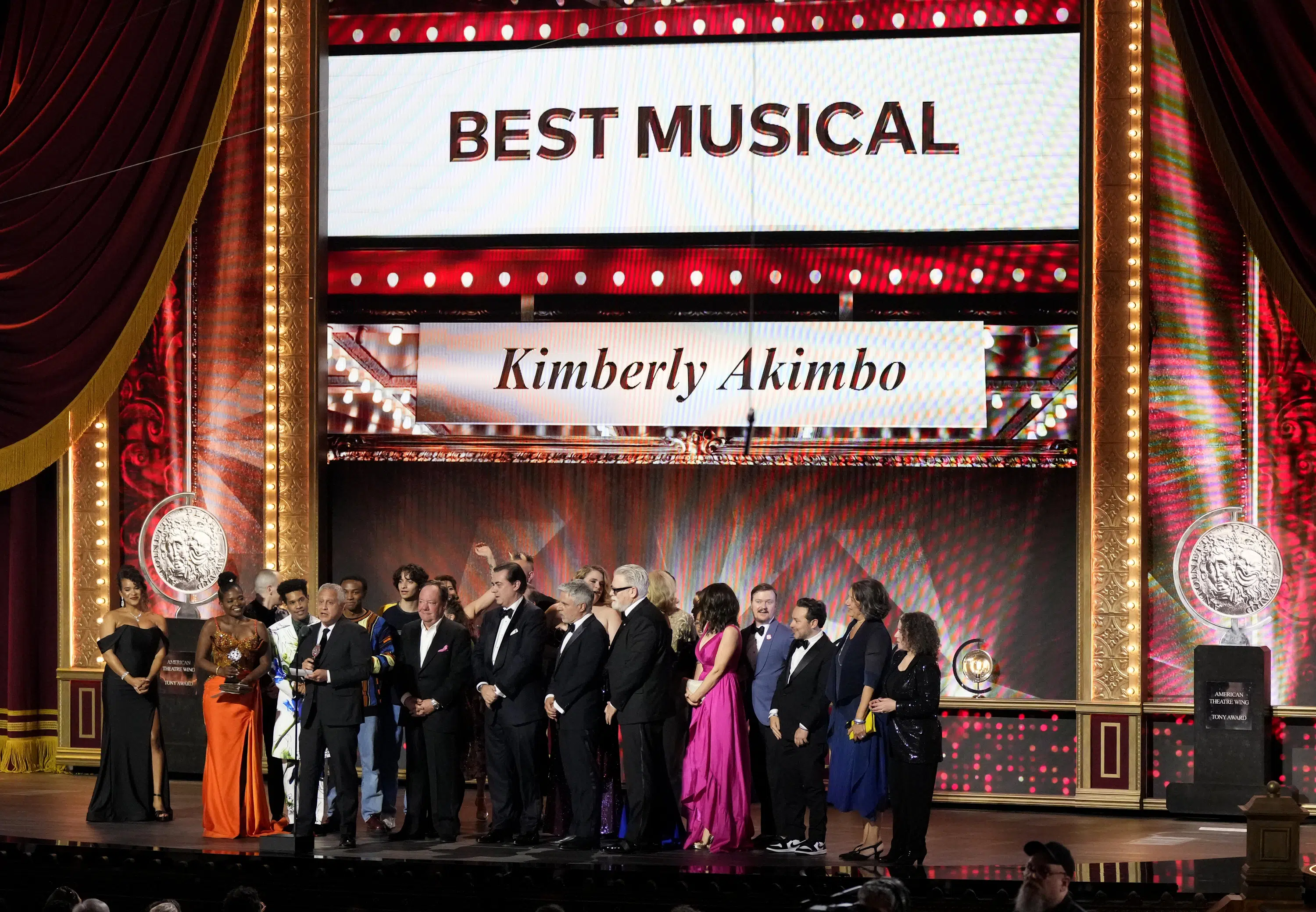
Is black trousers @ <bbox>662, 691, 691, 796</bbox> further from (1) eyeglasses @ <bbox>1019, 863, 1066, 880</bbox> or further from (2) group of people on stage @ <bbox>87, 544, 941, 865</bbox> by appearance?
(1) eyeglasses @ <bbox>1019, 863, 1066, 880</bbox>

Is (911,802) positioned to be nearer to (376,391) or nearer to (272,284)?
(376,391)

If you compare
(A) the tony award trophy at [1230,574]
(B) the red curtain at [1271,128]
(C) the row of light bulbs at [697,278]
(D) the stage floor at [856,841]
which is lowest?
(D) the stage floor at [856,841]

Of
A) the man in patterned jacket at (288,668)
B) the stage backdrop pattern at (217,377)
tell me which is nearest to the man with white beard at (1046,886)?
the man in patterned jacket at (288,668)

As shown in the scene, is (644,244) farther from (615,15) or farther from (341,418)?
(341,418)

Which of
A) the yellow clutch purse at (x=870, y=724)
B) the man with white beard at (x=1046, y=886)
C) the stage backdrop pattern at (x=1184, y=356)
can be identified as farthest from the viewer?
the stage backdrop pattern at (x=1184, y=356)

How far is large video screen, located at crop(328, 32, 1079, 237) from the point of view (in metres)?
10.7

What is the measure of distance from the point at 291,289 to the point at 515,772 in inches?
151

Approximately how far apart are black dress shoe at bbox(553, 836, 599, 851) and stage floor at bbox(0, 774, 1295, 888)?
0.28 ft

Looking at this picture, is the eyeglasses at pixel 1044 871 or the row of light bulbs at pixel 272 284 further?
the row of light bulbs at pixel 272 284

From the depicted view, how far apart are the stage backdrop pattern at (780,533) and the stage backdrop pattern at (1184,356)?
19.3 inches

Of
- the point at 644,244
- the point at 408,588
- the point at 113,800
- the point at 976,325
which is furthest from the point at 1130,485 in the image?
the point at 113,800

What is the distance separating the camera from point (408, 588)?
9.27 metres

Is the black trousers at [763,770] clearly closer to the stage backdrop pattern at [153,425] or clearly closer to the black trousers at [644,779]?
the black trousers at [644,779]

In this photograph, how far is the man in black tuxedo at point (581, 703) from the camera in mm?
8758
